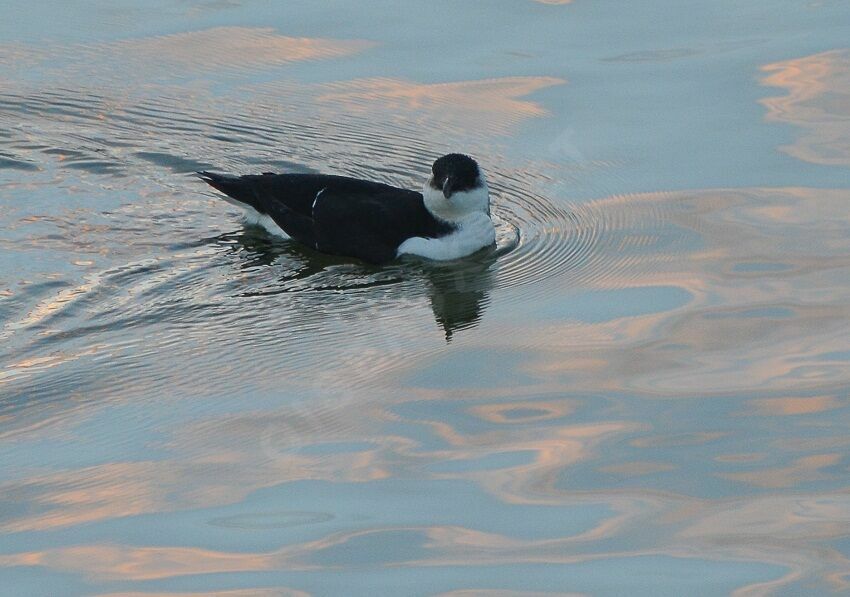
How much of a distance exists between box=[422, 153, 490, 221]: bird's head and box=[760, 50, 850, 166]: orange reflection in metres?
2.36

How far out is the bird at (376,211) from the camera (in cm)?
966

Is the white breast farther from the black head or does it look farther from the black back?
the black head

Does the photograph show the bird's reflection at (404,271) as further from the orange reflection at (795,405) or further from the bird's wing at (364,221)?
the orange reflection at (795,405)

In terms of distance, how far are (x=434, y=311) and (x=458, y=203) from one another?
125 centimetres

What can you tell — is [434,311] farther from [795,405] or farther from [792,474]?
[792,474]

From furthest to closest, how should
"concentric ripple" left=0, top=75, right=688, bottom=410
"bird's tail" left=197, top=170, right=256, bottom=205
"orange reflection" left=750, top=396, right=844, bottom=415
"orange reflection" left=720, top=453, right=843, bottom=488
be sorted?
"bird's tail" left=197, top=170, right=256, bottom=205 → "concentric ripple" left=0, top=75, right=688, bottom=410 → "orange reflection" left=750, top=396, right=844, bottom=415 → "orange reflection" left=720, top=453, right=843, bottom=488

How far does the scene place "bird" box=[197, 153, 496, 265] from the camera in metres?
9.66

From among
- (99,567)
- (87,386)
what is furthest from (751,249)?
(99,567)

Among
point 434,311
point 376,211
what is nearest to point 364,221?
point 376,211

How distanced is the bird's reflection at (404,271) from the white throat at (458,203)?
29 centimetres

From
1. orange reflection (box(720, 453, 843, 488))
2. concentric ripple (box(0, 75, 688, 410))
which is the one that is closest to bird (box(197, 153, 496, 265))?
concentric ripple (box(0, 75, 688, 410))

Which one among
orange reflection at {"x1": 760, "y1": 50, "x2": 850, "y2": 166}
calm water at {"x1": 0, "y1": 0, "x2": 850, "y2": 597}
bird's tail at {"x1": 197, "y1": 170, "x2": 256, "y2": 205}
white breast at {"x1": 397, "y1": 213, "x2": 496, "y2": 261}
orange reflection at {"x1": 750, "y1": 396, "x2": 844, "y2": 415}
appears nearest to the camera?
calm water at {"x1": 0, "y1": 0, "x2": 850, "y2": 597}

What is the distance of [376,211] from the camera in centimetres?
973

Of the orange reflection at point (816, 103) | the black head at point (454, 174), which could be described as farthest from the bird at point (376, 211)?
the orange reflection at point (816, 103)
